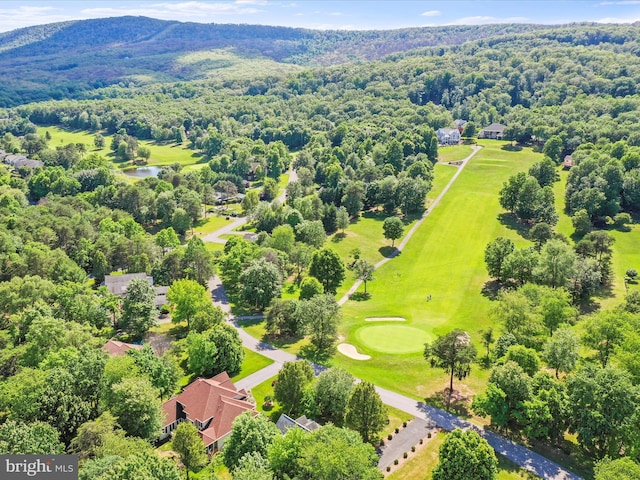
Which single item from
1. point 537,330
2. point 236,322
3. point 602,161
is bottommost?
point 236,322

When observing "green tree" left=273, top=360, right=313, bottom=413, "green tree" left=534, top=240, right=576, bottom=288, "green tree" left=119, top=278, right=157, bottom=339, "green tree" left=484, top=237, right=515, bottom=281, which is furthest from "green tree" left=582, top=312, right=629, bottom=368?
"green tree" left=119, top=278, right=157, bottom=339

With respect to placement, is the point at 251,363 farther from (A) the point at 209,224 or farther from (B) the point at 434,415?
(A) the point at 209,224

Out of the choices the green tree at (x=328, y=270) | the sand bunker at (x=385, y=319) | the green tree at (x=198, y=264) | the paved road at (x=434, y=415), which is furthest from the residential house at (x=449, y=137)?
the paved road at (x=434, y=415)

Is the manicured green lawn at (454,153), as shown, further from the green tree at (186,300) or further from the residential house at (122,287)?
the green tree at (186,300)

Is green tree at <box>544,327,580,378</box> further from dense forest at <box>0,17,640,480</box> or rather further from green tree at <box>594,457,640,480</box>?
green tree at <box>594,457,640,480</box>

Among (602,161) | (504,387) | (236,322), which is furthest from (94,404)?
(602,161)

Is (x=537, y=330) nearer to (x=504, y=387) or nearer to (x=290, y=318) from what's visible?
(x=504, y=387)
